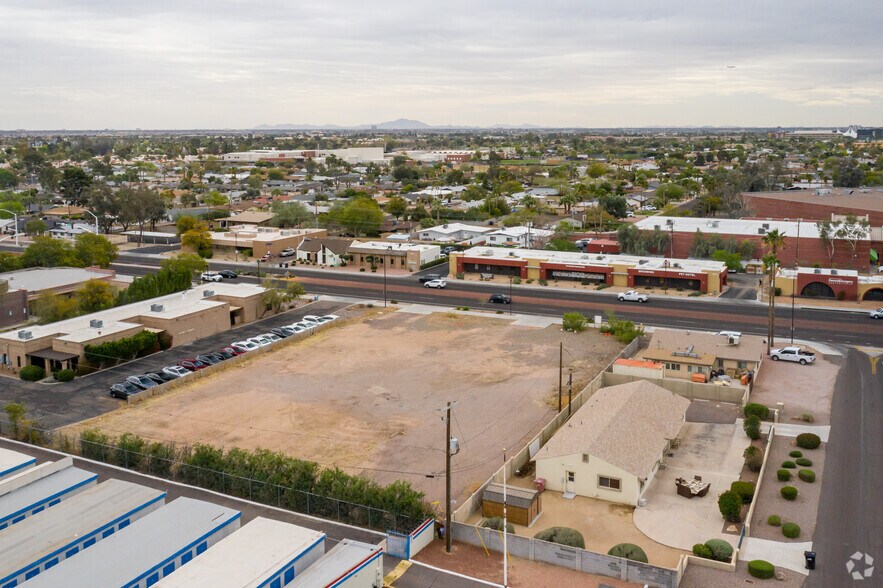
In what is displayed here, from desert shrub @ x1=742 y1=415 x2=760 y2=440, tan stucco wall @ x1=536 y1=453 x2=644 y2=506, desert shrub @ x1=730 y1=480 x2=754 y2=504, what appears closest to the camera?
desert shrub @ x1=730 y1=480 x2=754 y2=504

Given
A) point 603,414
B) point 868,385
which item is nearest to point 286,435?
point 603,414

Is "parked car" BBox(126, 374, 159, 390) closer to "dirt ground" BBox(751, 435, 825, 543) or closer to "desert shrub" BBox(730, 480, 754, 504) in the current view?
"desert shrub" BBox(730, 480, 754, 504)

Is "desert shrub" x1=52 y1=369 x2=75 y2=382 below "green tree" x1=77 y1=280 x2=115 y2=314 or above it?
below

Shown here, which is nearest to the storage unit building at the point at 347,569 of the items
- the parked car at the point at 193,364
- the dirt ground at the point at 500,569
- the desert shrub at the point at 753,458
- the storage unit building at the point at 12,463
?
the dirt ground at the point at 500,569

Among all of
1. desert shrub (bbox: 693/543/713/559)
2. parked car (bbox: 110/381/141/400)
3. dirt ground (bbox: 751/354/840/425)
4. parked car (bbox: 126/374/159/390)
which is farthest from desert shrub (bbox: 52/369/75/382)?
dirt ground (bbox: 751/354/840/425)

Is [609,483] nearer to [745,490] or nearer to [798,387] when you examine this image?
[745,490]

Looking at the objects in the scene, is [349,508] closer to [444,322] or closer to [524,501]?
[524,501]
